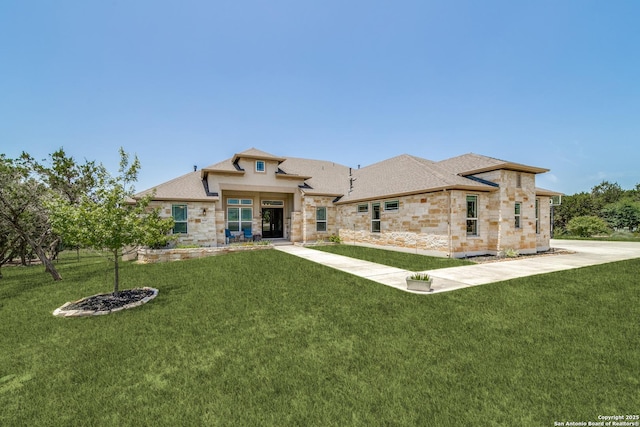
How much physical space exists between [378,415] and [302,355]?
153cm

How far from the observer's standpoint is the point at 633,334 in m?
4.49

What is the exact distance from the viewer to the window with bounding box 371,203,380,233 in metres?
Result: 16.6

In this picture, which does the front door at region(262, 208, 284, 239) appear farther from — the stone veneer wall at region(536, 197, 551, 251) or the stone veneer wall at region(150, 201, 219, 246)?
the stone veneer wall at region(536, 197, 551, 251)

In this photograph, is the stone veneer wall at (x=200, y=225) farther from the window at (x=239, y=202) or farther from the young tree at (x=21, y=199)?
the young tree at (x=21, y=199)

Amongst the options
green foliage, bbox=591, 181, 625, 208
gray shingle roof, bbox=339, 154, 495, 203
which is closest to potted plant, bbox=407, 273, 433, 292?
gray shingle roof, bbox=339, 154, 495, 203

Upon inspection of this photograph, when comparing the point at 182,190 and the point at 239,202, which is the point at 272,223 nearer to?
the point at 239,202

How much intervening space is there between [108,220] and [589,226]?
129 feet

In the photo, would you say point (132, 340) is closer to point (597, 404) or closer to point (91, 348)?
point (91, 348)

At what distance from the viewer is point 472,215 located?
42.8 feet

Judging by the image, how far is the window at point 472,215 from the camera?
1295 centimetres

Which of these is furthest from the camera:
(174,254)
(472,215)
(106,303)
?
(174,254)

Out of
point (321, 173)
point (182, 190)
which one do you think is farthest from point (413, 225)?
point (182, 190)

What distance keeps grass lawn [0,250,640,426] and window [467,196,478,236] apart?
6.12 metres

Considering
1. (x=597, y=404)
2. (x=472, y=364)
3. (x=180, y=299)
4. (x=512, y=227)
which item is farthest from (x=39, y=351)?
(x=512, y=227)
